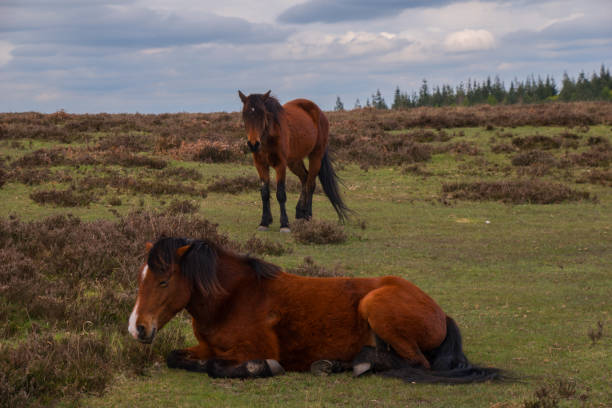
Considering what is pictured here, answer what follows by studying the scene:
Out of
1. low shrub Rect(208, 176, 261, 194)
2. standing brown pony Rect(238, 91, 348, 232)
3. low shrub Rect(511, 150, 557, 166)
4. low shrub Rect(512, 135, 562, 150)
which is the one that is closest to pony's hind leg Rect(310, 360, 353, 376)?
standing brown pony Rect(238, 91, 348, 232)

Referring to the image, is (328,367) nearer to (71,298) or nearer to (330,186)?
(71,298)

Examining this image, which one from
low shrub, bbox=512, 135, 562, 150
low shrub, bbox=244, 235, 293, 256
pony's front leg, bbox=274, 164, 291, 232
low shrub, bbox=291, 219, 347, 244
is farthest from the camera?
low shrub, bbox=512, 135, 562, 150

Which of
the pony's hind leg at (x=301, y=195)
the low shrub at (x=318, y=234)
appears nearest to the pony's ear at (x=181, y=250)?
the low shrub at (x=318, y=234)

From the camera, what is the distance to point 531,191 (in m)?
18.1

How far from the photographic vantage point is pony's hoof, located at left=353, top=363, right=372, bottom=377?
509cm

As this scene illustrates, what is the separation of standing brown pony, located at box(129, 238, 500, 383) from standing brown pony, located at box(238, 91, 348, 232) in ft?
24.1

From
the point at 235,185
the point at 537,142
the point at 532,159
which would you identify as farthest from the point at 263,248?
the point at 537,142

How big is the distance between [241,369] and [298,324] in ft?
1.87

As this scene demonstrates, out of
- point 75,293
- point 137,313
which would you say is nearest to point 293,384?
point 137,313

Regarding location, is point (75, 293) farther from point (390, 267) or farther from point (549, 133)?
point (549, 133)

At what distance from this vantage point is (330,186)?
15.1 meters

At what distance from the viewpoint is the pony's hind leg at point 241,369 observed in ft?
16.3

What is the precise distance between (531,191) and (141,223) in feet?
38.8

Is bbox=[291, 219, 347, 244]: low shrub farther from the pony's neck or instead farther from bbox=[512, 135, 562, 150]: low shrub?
bbox=[512, 135, 562, 150]: low shrub
